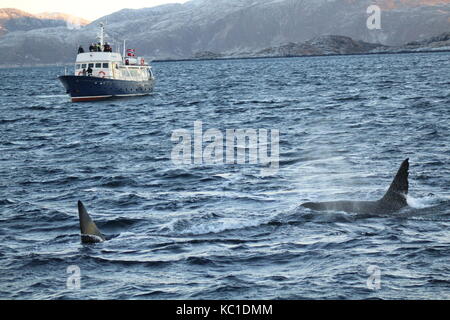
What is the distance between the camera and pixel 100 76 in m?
80.3

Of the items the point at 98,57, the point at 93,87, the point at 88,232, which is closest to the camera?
the point at 88,232

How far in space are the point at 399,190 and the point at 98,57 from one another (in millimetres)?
64406

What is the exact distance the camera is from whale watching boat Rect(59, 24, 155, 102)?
3147 inches

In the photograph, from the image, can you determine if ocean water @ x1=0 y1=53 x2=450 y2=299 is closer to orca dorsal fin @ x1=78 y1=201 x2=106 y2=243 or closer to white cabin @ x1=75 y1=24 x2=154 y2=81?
orca dorsal fin @ x1=78 y1=201 x2=106 y2=243

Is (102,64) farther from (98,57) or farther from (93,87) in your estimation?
(93,87)

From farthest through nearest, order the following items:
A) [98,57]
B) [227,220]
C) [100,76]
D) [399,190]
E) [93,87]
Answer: [93,87] < [100,76] < [98,57] < [399,190] < [227,220]

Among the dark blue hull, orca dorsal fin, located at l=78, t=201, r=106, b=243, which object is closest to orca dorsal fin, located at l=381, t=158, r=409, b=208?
orca dorsal fin, located at l=78, t=201, r=106, b=243

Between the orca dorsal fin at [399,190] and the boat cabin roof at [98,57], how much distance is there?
63237 millimetres

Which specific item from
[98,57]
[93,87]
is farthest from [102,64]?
[93,87]

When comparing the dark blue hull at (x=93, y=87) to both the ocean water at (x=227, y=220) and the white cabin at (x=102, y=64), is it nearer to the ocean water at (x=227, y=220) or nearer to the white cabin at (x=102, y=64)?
the white cabin at (x=102, y=64)

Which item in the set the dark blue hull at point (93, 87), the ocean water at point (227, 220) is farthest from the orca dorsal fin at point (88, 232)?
the dark blue hull at point (93, 87)

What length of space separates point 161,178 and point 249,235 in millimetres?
10439

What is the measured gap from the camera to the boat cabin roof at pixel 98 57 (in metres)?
79.6
